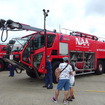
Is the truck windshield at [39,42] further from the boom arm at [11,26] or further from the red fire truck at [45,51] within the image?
the boom arm at [11,26]

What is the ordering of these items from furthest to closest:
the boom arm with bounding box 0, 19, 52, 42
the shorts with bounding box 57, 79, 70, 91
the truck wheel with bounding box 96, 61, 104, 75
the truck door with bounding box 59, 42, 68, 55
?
1. the truck wheel with bounding box 96, 61, 104, 75
2. the truck door with bounding box 59, 42, 68, 55
3. the boom arm with bounding box 0, 19, 52, 42
4. the shorts with bounding box 57, 79, 70, 91

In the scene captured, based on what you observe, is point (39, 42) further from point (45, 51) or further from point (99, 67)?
point (99, 67)

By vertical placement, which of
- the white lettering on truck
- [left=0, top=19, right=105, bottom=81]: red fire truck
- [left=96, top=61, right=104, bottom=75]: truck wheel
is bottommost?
[left=96, top=61, right=104, bottom=75]: truck wheel

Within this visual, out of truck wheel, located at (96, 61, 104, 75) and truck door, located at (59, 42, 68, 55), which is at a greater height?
truck door, located at (59, 42, 68, 55)

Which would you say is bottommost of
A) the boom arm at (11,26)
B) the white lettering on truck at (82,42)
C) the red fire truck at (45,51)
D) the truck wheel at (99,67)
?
the truck wheel at (99,67)

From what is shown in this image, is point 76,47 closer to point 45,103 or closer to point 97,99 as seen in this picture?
point 97,99

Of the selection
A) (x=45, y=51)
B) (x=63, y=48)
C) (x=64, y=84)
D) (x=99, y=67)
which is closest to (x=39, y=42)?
(x=45, y=51)

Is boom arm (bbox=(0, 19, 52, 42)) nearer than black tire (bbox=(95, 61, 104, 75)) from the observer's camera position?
Yes

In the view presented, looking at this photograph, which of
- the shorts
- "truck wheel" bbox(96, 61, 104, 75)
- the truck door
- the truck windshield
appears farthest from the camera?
"truck wheel" bbox(96, 61, 104, 75)

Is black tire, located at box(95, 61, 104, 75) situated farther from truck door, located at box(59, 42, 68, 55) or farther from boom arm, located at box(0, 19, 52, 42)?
boom arm, located at box(0, 19, 52, 42)

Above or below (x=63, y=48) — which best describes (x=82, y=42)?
above

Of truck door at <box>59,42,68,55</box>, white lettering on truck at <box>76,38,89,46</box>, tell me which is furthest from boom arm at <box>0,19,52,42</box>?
white lettering on truck at <box>76,38,89,46</box>

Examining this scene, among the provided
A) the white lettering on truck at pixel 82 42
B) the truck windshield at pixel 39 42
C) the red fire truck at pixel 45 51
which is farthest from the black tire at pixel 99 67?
the truck windshield at pixel 39 42

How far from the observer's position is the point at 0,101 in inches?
230
